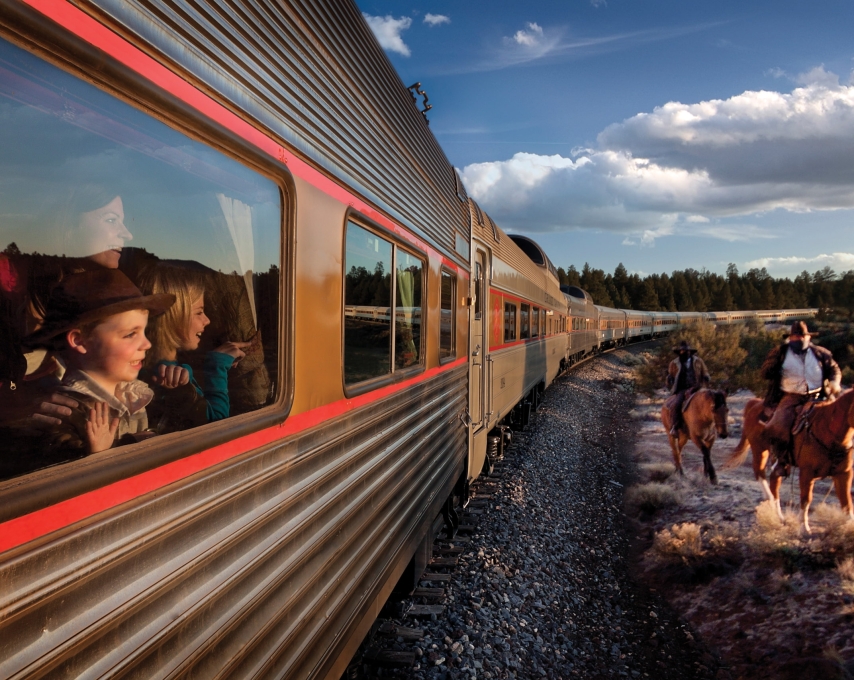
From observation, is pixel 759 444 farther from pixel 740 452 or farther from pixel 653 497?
pixel 653 497

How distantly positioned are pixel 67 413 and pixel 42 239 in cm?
36

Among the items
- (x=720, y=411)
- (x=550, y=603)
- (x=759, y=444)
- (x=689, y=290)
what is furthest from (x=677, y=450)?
(x=689, y=290)

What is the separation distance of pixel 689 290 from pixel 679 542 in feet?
296

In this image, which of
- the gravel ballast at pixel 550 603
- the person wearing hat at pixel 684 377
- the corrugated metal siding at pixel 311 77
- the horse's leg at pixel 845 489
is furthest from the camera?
the person wearing hat at pixel 684 377

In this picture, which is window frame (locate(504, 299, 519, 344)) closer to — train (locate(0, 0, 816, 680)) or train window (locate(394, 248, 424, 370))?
train window (locate(394, 248, 424, 370))

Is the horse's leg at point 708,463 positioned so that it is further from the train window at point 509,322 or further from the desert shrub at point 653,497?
the train window at point 509,322

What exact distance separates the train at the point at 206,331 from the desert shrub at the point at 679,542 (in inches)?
150

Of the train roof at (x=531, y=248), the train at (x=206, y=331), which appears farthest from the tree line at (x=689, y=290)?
the train at (x=206, y=331)

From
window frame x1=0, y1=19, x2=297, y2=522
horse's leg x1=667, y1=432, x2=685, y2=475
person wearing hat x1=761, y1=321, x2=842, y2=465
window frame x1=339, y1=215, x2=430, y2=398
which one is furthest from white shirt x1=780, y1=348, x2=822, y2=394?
window frame x1=0, y1=19, x2=297, y2=522

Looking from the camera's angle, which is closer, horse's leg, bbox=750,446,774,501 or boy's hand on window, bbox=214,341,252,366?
boy's hand on window, bbox=214,341,252,366

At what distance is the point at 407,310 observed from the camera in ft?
12.3

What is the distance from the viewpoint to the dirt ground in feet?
14.8

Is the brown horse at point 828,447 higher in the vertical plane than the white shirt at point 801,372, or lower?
lower

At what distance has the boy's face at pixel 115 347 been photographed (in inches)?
50.6
